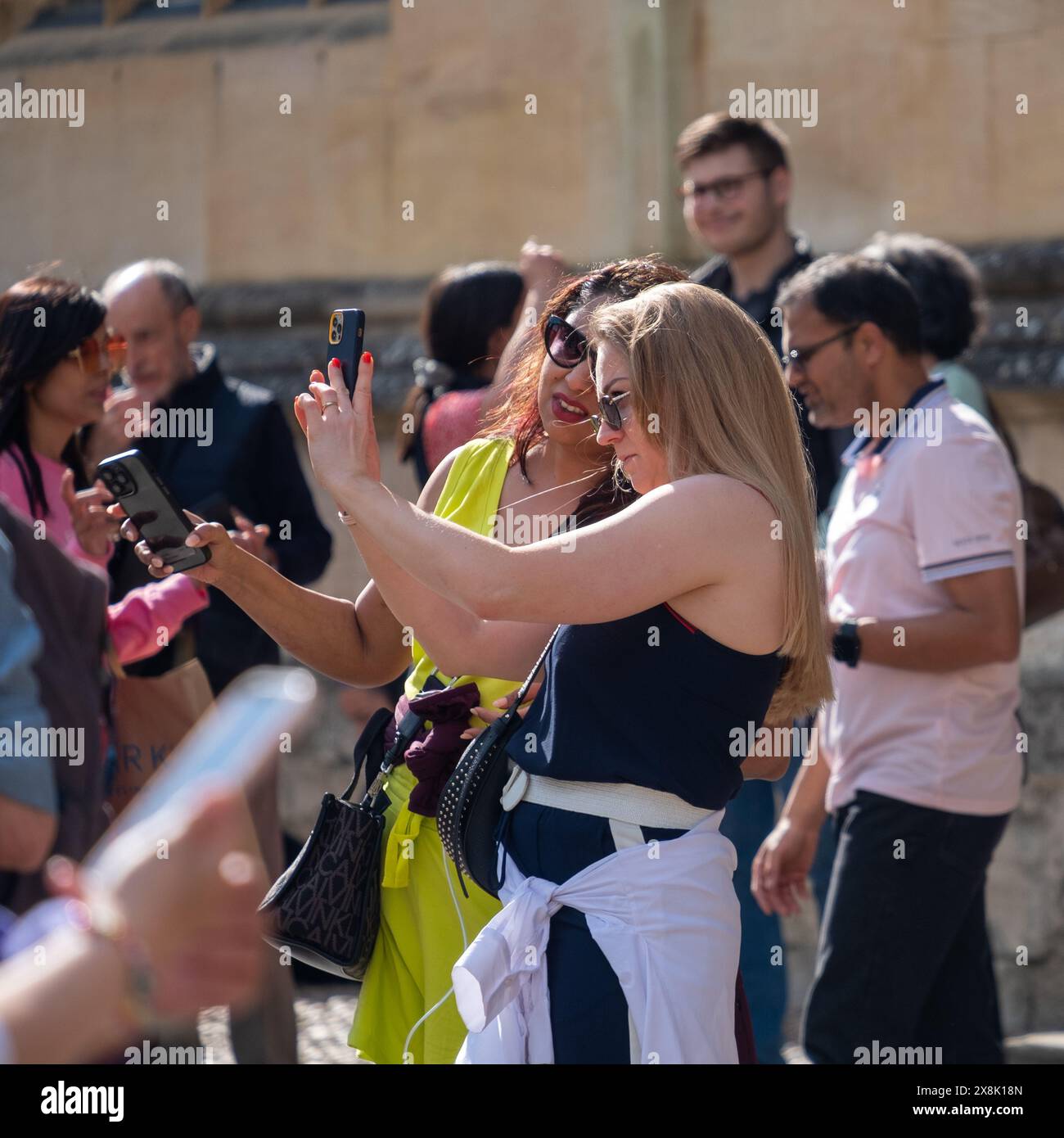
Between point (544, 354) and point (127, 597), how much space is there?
4.93ft

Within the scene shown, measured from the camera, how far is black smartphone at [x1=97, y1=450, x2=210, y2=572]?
2.90 meters

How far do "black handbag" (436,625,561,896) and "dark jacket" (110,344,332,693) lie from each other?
6.20ft

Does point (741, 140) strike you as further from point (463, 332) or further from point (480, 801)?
point (480, 801)

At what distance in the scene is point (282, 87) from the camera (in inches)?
268

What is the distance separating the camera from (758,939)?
4.34 metres

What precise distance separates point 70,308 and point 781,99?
2.81 m

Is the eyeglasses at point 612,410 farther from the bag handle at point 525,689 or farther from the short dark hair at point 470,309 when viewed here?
the short dark hair at point 470,309

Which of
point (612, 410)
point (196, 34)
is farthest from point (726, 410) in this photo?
point (196, 34)

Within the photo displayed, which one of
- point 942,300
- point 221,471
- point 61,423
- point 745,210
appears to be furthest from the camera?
point 745,210

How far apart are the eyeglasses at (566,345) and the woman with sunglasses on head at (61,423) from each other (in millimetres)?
1441

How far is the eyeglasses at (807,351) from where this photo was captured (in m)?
3.99

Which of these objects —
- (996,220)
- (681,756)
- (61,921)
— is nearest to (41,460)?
(681,756)

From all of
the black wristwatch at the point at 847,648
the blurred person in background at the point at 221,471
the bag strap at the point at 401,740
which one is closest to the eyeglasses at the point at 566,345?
the bag strap at the point at 401,740
